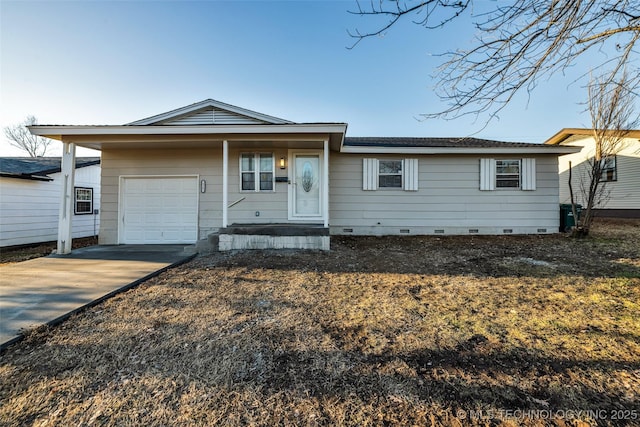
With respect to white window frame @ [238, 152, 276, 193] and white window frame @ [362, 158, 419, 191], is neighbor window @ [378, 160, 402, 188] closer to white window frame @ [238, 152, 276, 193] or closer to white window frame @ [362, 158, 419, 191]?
white window frame @ [362, 158, 419, 191]

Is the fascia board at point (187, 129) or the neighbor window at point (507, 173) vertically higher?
the fascia board at point (187, 129)

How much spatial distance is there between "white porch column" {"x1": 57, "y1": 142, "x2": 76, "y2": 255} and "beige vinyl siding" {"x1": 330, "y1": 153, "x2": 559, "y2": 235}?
672 centimetres

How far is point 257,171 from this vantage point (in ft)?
26.0

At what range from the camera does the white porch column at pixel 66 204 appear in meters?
6.35

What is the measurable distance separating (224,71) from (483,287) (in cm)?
941

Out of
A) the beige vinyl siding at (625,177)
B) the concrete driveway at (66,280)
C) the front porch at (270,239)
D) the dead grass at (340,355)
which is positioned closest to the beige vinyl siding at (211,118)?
the front porch at (270,239)

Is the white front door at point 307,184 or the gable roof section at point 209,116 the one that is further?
the white front door at point 307,184

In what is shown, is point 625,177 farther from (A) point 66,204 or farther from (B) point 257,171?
(A) point 66,204

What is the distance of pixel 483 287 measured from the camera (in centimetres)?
395

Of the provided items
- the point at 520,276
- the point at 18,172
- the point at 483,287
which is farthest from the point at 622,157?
the point at 18,172

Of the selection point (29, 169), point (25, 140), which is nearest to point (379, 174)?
point (29, 169)

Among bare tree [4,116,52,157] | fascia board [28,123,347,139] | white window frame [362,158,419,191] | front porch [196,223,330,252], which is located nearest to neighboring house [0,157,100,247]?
fascia board [28,123,347,139]

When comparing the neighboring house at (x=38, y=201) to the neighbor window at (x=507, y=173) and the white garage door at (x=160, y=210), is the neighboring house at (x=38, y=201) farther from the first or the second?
the neighbor window at (x=507, y=173)

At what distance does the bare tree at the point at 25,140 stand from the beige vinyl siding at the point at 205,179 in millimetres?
26101
